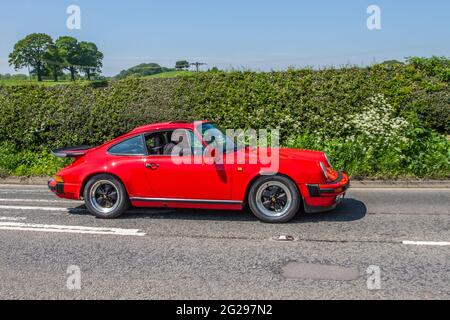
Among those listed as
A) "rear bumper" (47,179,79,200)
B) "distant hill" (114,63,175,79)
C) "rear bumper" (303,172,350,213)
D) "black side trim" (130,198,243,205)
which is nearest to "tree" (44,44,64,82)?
"distant hill" (114,63,175,79)

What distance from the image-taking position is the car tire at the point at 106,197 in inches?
272

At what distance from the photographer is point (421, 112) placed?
11.9 metres

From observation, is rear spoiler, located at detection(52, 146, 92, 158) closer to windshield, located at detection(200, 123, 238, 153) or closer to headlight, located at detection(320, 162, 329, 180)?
windshield, located at detection(200, 123, 238, 153)

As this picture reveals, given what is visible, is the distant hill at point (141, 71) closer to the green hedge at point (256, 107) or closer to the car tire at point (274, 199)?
the green hedge at point (256, 107)

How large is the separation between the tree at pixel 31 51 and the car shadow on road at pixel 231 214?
19.2m

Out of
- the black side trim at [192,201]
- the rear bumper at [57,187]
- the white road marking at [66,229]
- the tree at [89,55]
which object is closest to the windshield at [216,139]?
the black side trim at [192,201]

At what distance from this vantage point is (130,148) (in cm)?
→ 700

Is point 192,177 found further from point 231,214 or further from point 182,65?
point 182,65

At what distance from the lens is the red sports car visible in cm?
625

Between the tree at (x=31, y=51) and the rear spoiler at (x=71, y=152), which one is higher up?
the tree at (x=31, y=51)

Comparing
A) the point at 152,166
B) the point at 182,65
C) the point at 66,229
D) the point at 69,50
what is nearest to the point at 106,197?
the point at 66,229

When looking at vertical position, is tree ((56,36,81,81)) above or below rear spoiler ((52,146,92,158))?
above

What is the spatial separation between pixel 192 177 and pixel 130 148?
123 cm
